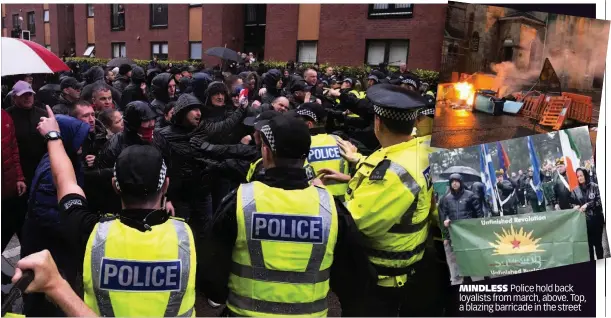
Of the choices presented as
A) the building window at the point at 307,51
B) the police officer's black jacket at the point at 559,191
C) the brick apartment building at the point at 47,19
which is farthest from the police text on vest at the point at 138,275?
the building window at the point at 307,51

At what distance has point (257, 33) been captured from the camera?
45.1 feet

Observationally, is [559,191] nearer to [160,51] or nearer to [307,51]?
[307,51]

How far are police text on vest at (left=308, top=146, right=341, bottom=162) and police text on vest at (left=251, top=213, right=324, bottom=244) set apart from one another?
142cm

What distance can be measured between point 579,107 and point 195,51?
1123 centimetres

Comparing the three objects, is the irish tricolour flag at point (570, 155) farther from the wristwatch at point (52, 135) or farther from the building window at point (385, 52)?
the building window at point (385, 52)

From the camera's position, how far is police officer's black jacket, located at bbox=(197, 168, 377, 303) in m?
2.07

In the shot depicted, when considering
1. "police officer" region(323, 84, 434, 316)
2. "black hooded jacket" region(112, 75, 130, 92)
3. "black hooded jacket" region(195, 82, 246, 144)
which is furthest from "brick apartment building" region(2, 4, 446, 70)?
"police officer" region(323, 84, 434, 316)

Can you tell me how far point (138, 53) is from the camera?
39.6 feet

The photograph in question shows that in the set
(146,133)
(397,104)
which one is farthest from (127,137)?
(397,104)

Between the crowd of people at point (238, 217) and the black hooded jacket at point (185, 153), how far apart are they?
2 centimetres

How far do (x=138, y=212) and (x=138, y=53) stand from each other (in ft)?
36.8

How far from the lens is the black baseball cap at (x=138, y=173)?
1844mm

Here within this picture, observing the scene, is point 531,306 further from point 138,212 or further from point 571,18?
point 138,212

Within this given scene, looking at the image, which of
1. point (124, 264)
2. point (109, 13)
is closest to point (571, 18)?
point (124, 264)
